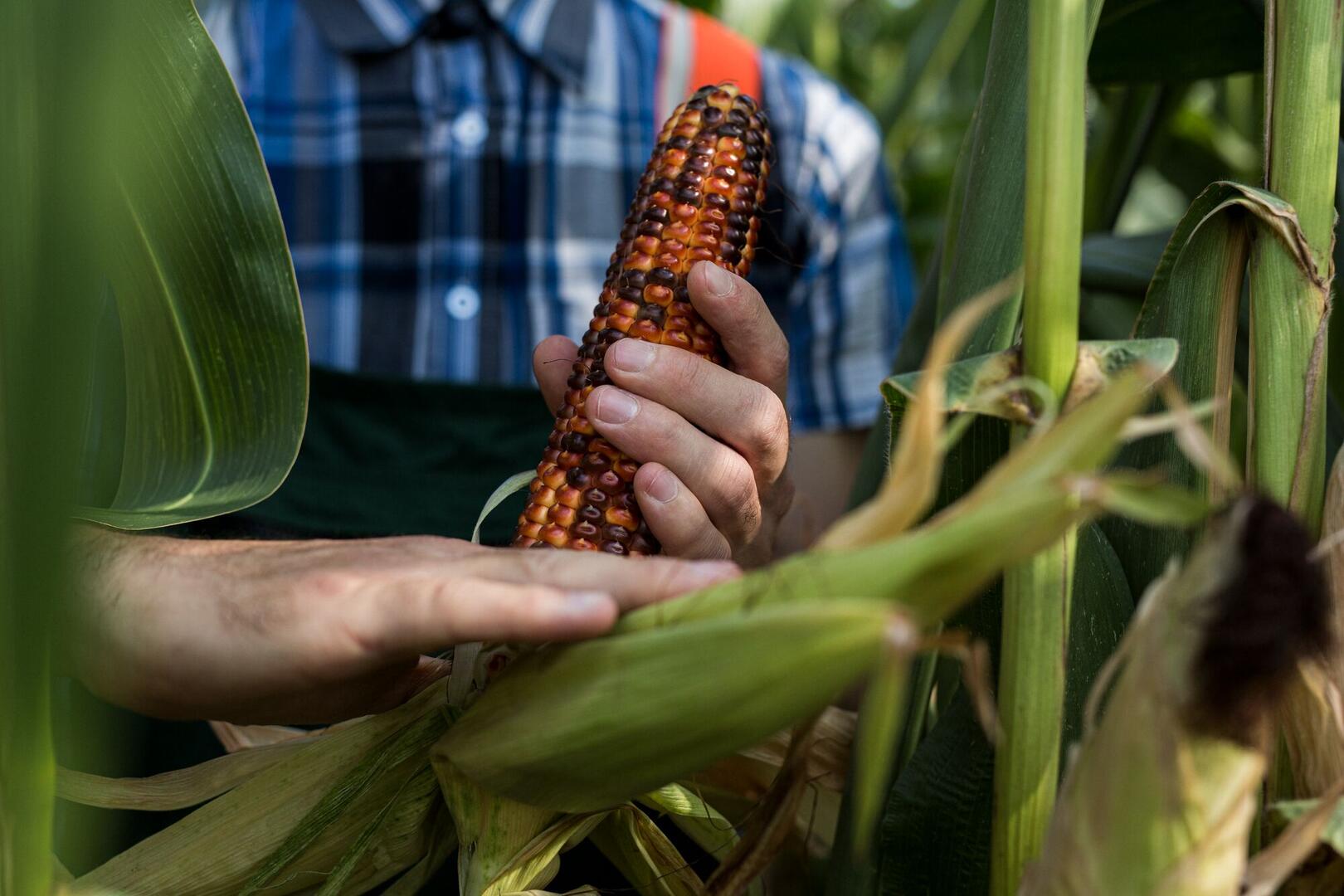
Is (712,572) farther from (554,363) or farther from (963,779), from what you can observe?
(554,363)

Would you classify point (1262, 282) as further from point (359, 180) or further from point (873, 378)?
point (359, 180)

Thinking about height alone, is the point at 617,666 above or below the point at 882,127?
below

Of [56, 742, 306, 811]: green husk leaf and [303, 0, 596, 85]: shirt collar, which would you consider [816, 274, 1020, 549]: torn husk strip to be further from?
[303, 0, 596, 85]: shirt collar

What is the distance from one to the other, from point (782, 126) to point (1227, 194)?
2.65ft

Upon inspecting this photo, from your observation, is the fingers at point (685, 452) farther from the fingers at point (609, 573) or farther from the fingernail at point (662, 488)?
the fingers at point (609, 573)

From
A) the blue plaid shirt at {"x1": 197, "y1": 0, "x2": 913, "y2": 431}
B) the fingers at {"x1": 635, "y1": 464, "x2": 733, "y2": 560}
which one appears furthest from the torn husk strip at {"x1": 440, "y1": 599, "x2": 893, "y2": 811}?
the blue plaid shirt at {"x1": 197, "y1": 0, "x2": 913, "y2": 431}

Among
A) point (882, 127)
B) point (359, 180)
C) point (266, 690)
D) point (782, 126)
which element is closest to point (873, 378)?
point (782, 126)

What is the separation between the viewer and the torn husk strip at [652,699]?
246 mm

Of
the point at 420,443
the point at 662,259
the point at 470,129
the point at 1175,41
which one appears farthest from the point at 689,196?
the point at 470,129

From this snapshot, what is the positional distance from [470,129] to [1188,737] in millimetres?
991

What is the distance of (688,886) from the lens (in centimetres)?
41

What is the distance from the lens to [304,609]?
1.03 ft

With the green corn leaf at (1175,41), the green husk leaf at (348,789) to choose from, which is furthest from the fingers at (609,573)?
the green corn leaf at (1175,41)

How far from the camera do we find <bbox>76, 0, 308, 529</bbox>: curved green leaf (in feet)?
1.41
